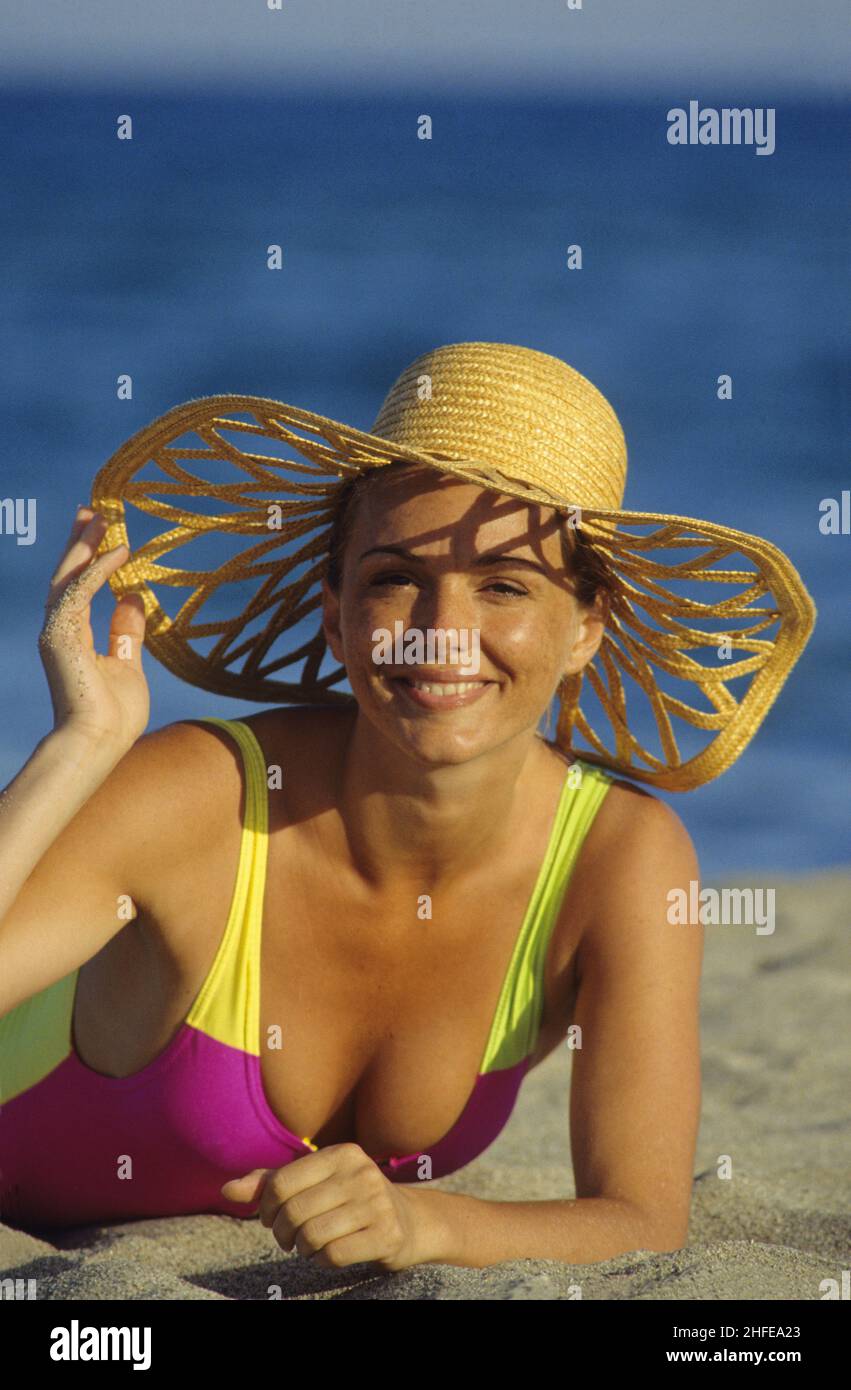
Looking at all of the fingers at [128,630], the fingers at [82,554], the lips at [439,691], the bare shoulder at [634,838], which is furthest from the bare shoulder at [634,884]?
the fingers at [82,554]

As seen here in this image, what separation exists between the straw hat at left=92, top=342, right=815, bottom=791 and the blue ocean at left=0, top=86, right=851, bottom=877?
425cm

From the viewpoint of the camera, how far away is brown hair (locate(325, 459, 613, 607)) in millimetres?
2883

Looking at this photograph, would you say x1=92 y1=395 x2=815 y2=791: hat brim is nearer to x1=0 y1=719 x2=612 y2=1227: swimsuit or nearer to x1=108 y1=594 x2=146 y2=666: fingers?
x1=108 y1=594 x2=146 y2=666: fingers

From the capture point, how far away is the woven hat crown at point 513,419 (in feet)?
9.09

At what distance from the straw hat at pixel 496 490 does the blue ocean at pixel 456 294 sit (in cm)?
425

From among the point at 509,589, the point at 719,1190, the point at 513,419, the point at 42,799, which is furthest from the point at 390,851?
the point at 719,1190

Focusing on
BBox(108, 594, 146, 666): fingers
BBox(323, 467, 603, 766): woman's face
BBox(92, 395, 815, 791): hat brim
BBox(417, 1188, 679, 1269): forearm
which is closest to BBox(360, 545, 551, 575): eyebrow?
BBox(323, 467, 603, 766): woman's face

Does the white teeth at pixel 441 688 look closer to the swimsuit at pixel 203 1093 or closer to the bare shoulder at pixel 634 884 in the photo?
the swimsuit at pixel 203 1093

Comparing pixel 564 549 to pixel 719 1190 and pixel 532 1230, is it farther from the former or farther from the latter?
pixel 719 1190

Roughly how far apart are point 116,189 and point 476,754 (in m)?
17.5

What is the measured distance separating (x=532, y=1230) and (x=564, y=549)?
108 centimetres

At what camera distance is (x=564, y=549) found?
9.43 feet

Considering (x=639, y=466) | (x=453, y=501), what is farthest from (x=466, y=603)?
(x=639, y=466)
